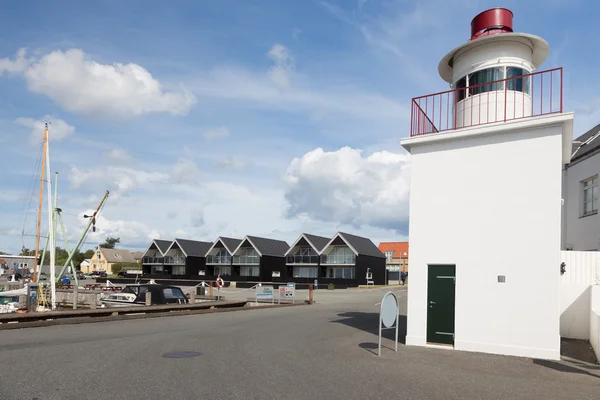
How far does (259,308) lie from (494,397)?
19506 millimetres

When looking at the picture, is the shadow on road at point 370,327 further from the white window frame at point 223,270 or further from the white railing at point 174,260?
the white railing at point 174,260

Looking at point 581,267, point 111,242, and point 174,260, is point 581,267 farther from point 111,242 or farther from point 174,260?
point 111,242

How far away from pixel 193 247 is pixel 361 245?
28509 mm

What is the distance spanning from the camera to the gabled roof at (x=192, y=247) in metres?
79.0

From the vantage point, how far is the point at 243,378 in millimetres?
8750

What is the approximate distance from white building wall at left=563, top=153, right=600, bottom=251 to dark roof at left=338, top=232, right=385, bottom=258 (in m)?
42.7

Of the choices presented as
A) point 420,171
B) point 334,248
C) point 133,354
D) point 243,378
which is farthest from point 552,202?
point 334,248

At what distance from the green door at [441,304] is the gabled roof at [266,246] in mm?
58495

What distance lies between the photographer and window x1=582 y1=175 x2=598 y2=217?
2039cm

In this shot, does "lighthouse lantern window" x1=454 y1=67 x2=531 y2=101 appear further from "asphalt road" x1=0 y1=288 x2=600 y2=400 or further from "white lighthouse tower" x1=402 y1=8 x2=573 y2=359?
"asphalt road" x1=0 y1=288 x2=600 y2=400

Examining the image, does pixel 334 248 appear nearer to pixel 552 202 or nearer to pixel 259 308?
pixel 259 308

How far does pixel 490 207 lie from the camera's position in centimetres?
1262

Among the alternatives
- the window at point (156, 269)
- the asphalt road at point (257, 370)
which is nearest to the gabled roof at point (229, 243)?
the window at point (156, 269)

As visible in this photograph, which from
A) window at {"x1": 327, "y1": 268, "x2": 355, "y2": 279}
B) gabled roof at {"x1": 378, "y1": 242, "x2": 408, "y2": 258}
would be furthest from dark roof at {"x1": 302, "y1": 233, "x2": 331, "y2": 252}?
gabled roof at {"x1": 378, "y1": 242, "x2": 408, "y2": 258}
